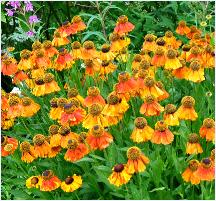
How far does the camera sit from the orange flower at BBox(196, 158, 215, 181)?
66.1 inches

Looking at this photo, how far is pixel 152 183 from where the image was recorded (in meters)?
A: 1.99

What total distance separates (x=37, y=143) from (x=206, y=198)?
2.17 ft

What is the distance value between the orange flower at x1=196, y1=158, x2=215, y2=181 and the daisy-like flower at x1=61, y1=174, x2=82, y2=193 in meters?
0.46

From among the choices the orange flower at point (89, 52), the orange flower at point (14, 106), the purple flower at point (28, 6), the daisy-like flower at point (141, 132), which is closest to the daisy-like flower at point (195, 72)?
the daisy-like flower at point (141, 132)

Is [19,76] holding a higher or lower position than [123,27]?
lower

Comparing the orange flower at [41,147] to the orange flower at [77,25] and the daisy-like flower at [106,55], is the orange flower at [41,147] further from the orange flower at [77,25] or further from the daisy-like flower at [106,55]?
the orange flower at [77,25]

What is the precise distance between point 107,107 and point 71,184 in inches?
12.4

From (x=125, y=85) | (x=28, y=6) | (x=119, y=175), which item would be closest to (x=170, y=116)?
(x=125, y=85)

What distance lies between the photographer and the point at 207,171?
1688 millimetres

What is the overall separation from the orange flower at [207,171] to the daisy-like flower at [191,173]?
50 mm

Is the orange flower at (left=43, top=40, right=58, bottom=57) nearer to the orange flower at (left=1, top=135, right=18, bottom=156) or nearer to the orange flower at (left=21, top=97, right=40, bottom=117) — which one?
the orange flower at (left=21, top=97, right=40, bottom=117)

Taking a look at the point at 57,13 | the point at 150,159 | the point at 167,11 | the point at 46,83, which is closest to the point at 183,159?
the point at 150,159

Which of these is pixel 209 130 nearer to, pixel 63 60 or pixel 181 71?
pixel 181 71

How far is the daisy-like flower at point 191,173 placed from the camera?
1.76 meters
